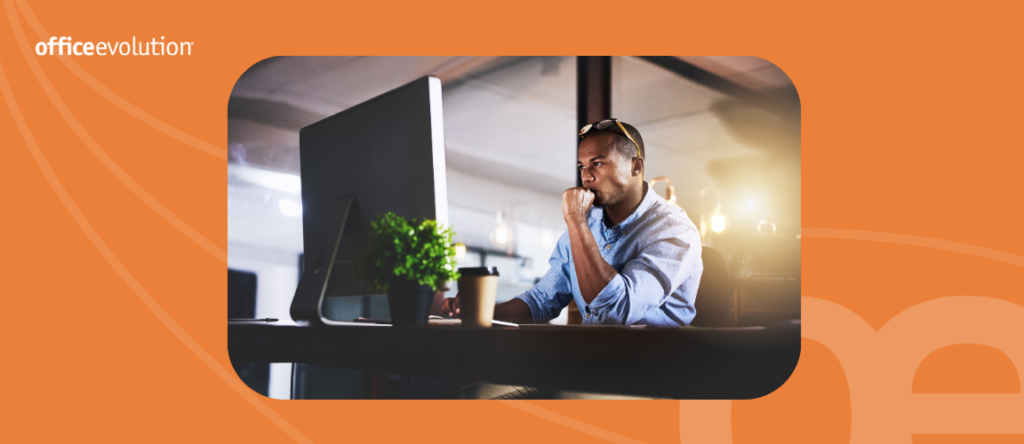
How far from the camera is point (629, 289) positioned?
4.14ft

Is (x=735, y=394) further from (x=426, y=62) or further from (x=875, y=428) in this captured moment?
(x=426, y=62)

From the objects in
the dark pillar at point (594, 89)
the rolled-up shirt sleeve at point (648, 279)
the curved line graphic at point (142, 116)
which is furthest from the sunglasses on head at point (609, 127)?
the dark pillar at point (594, 89)

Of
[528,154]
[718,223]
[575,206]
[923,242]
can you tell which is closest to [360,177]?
[575,206]

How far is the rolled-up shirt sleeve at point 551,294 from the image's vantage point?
5.58 feet

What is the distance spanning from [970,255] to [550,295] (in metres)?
1.01

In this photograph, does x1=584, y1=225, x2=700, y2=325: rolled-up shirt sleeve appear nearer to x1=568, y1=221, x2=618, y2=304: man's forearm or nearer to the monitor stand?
x1=568, y1=221, x2=618, y2=304: man's forearm

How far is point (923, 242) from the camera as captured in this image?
1.33m

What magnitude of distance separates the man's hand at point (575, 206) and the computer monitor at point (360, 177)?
1.30 ft

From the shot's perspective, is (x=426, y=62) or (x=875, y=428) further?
(x=426, y=62)

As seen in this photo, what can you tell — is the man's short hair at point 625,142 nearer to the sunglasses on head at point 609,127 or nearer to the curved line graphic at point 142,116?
the sunglasses on head at point 609,127

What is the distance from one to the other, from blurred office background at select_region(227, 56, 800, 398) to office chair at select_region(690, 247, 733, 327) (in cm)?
9

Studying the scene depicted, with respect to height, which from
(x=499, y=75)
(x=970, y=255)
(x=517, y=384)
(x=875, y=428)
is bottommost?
(x=875, y=428)

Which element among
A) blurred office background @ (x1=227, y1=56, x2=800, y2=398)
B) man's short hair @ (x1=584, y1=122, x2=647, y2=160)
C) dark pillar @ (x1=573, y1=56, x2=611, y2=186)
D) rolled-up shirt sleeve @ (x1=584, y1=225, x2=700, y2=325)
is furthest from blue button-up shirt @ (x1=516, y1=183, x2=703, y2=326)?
dark pillar @ (x1=573, y1=56, x2=611, y2=186)

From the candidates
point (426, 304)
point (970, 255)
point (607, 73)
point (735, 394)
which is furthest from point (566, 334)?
point (607, 73)
